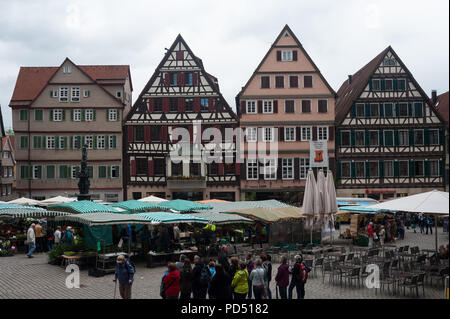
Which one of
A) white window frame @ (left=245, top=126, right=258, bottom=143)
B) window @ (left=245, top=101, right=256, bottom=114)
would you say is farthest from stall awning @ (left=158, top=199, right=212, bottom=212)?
window @ (left=245, top=101, right=256, bottom=114)

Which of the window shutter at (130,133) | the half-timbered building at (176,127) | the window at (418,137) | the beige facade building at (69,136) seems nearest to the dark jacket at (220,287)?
the half-timbered building at (176,127)

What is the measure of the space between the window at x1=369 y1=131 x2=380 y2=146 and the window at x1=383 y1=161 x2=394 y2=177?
5.71 ft

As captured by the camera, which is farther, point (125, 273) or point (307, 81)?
point (307, 81)

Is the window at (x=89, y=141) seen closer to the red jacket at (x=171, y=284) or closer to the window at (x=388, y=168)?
the window at (x=388, y=168)

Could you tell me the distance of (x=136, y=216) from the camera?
16859 millimetres

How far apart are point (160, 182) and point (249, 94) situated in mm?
9838

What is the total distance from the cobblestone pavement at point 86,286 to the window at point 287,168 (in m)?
22.1

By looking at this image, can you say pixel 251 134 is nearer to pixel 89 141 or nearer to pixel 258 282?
pixel 89 141

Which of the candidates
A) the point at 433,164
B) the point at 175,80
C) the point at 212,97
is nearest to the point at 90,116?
the point at 175,80

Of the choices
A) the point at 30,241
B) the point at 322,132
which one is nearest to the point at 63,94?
the point at 322,132

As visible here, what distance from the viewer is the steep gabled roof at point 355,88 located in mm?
38438

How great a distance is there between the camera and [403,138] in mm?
39031

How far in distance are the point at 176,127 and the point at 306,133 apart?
10.3m
